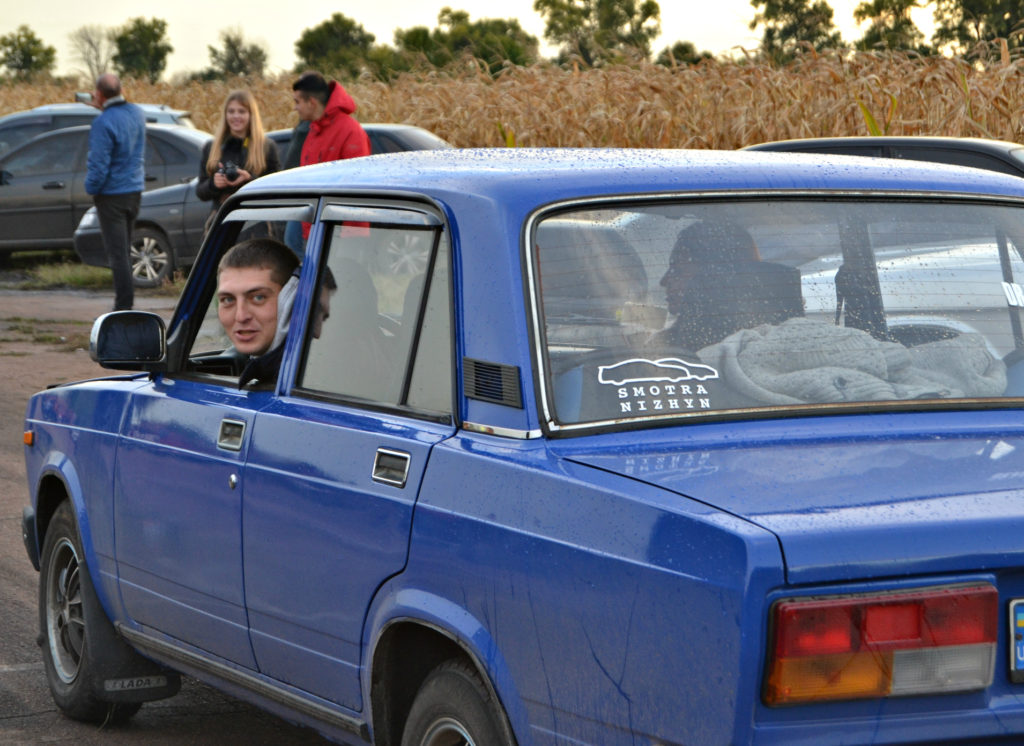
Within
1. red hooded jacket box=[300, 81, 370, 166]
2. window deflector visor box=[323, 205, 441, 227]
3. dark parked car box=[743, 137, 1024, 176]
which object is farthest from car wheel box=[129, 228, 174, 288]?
window deflector visor box=[323, 205, 441, 227]

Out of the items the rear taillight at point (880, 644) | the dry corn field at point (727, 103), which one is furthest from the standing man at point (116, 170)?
the rear taillight at point (880, 644)

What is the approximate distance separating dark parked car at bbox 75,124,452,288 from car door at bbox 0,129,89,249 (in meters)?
2.33

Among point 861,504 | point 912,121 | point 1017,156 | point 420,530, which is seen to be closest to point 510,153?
point 420,530

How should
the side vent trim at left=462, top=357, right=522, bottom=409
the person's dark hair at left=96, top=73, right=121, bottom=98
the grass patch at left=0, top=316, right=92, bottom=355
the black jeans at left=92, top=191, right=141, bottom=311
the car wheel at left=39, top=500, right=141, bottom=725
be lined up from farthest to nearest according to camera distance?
1. the black jeans at left=92, top=191, right=141, bottom=311
2. the person's dark hair at left=96, top=73, right=121, bottom=98
3. the grass patch at left=0, top=316, right=92, bottom=355
4. the car wheel at left=39, top=500, right=141, bottom=725
5. the side vent trim at left=462, top=357, right=522, bottom=409

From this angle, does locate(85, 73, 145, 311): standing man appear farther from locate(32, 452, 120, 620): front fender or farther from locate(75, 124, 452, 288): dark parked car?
locate(32, 452, 120, 620): front fender

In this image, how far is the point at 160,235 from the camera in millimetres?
18094

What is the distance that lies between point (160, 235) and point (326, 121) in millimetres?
7538

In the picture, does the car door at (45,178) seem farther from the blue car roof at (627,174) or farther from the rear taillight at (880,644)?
the rear taillight at (880,644)

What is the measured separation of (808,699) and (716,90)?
14.7 metres

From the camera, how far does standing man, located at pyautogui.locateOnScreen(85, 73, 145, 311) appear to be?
14.3 m

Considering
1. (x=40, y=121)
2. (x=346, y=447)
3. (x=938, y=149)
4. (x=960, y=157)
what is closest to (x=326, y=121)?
(x=938, y=149)

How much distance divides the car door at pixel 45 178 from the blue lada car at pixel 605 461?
53.5 feet

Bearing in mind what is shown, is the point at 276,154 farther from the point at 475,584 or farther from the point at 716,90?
the point at 475,584

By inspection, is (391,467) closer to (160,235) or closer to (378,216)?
(378,216)
